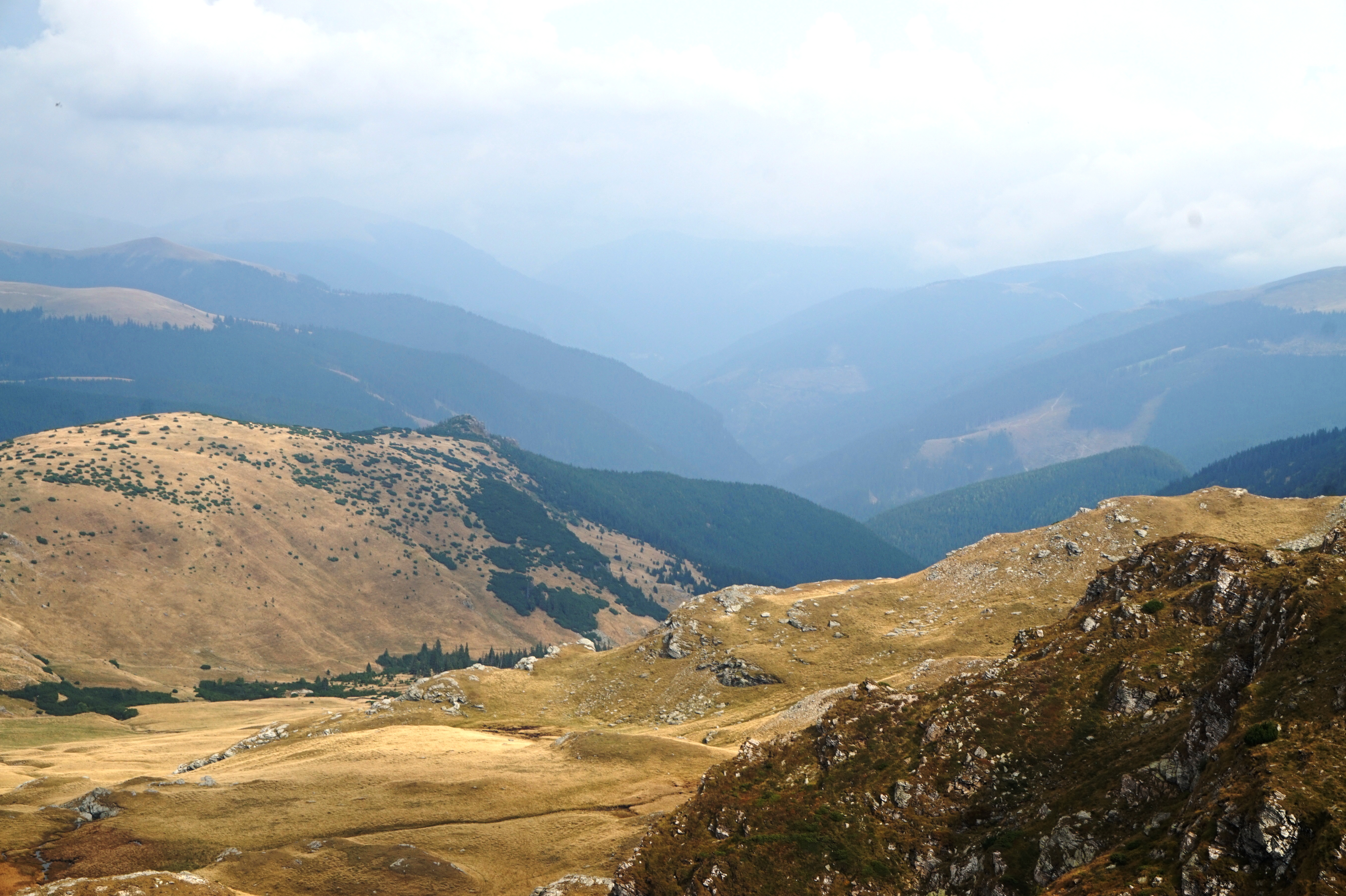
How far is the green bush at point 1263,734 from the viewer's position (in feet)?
113

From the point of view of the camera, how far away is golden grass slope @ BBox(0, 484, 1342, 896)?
6209cm

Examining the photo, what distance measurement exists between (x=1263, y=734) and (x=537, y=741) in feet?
244

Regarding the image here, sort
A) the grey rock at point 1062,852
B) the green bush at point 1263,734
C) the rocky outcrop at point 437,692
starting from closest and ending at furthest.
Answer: the green bush at point 1263,734 < the grey rock at point 1062,852 < the rocky outcrop at point 437,692

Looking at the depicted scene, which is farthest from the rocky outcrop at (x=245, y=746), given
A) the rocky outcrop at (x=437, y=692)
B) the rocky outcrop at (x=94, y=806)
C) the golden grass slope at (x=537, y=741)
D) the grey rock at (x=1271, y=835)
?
the grey rock at (x=1271, y=835)

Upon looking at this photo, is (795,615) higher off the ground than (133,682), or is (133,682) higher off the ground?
(795,615)

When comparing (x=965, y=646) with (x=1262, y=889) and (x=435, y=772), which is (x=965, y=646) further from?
(x=1262, y=889)

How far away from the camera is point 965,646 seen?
99.9 metres

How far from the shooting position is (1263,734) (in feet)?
113

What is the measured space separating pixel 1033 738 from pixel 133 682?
199582 mm

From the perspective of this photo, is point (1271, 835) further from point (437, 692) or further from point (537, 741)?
point (437, 692)

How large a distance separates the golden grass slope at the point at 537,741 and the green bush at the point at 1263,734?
120 feet

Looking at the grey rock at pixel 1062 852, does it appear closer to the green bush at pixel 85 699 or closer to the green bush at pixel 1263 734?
the green bush at pixel 1263 734

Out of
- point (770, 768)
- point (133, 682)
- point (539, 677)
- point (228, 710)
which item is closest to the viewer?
point (770, 768)

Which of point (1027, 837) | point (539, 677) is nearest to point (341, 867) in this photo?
point (1027, 837)
